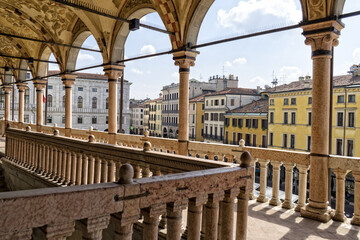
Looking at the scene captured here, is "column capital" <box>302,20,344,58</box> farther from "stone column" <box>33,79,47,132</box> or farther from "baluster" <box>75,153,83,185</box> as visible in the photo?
"stone column" <box>33,79,47,132</box>

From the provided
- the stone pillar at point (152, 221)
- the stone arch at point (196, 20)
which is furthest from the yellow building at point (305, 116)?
the stone pillar at point (152, 221)

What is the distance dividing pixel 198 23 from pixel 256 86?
1218 inches

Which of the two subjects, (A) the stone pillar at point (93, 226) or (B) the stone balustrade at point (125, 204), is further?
(A) the stone pillar at point (93, 226)

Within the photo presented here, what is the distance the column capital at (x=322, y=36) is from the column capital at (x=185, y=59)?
3236mm

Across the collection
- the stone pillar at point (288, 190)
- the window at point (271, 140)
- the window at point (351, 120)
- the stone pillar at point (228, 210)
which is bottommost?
the window at point (271, 140)

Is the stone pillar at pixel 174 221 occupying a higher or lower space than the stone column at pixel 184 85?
lower

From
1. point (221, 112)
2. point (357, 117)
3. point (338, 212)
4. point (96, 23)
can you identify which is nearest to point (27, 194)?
point (338, 212)

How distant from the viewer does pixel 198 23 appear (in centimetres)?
744

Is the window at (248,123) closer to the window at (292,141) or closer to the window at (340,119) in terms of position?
the window at (292,141)

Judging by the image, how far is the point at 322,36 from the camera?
432cm

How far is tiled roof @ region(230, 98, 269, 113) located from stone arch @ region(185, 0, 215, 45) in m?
26.0

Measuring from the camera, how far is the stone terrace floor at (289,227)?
10.8 feet

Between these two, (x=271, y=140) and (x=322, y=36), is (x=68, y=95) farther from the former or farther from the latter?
(x=271, y=140)

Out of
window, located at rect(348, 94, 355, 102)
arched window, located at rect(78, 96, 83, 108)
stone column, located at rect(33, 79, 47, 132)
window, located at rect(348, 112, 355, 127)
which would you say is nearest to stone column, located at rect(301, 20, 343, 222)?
stone column, located at rect(33, 79, 47, 132)
